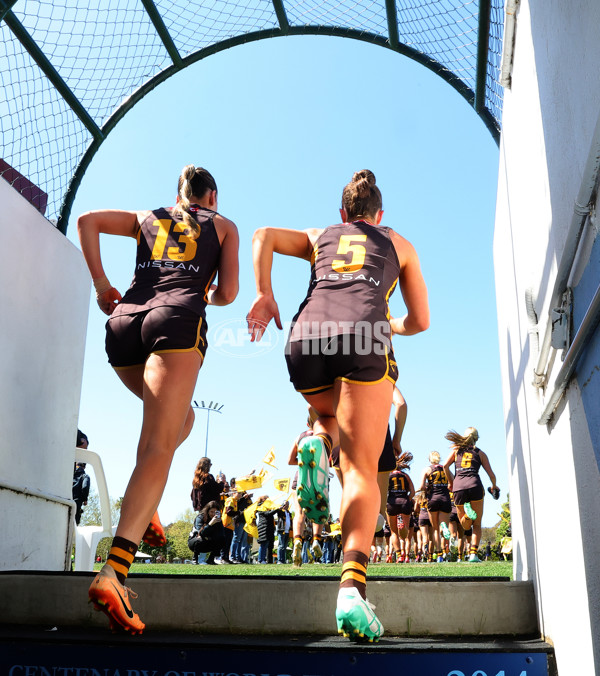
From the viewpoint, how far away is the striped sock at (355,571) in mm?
2312

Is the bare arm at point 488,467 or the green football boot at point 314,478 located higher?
the bare arm at point 488,467

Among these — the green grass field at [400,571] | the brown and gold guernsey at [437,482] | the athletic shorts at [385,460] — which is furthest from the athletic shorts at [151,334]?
the brown and gold guernsey at [437,482]

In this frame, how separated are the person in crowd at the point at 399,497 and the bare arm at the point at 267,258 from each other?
10.1m

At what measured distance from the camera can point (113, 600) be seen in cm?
227

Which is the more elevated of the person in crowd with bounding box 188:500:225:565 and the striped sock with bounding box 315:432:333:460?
the person in crowd with bounding box 188:500:225:565

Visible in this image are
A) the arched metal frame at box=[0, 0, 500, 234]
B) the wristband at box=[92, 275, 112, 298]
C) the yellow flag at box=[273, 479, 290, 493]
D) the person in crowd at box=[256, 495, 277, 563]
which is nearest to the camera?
the wristband at box=[92, 275, 112, 298]

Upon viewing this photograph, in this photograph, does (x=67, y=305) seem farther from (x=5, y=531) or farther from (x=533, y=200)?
(x=533, y=200)

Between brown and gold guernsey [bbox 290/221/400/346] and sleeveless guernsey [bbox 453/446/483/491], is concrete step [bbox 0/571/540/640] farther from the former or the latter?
sleeveless guernsey [bbox 453/446/483/491]

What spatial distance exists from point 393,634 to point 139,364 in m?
1.64

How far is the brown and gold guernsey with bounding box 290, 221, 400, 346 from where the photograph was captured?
277cm

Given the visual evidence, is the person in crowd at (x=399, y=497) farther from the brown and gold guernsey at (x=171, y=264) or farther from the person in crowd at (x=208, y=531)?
the brown and gold guernsey at (x=171, y=264)

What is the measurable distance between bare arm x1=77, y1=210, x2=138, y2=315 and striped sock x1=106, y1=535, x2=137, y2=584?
133 cm

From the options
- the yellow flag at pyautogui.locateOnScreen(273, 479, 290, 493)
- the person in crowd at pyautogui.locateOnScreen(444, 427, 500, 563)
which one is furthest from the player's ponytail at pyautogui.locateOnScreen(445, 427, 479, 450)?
the yellow flag at pyautogui.locateOnScreen(273, 479, 290, 493)

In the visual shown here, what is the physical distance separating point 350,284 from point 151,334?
926mm
